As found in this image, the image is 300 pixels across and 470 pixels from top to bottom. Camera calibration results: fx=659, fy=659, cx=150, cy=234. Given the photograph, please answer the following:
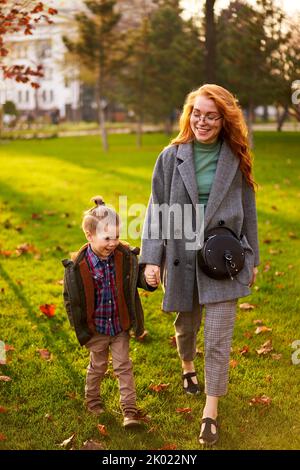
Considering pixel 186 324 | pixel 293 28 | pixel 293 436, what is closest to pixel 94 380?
pixel 186 324

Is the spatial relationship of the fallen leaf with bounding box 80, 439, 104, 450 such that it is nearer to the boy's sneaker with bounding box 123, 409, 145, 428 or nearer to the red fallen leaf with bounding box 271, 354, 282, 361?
the boy's sneaker with bounding box 123, 409, 145, 428

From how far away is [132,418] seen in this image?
430 centimetres

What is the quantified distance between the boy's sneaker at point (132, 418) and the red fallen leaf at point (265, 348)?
1.53m

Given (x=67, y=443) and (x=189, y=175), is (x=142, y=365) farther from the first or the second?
(x=189, y=175)

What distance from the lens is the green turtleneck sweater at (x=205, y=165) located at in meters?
4.29

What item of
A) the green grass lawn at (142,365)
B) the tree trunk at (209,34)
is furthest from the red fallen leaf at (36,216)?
the tree trunk at (209,34)

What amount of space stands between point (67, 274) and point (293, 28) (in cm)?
1229

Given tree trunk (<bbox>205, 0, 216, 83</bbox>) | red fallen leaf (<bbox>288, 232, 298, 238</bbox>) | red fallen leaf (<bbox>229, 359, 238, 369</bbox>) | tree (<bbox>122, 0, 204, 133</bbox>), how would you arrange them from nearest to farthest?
1. red fallen leaf (<bbox>229, 359, 238, 369</bbox>)
2. red fallen leaf (<bbox>288, 232, 298, 238</bbox>)
3. tree trunk (<bbox>205, 0, 216, 83</bbox>)
4. tree (<bbox>122, 0, 204, 133</bbox>)

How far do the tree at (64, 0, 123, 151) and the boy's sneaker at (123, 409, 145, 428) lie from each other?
25038mm

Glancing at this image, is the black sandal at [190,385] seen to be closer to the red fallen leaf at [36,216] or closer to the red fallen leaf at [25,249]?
the red fallen leaf at [25,249]

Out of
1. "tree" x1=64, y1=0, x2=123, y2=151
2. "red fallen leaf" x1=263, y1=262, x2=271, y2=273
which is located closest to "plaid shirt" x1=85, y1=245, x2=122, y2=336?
"red fallen leaf" x1=263, y1=262, x2=271, y2=273

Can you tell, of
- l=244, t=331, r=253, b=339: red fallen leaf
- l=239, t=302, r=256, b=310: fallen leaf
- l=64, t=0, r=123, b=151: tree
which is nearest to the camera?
A: l=244, t=331, r=253, b=339: red fallen leaf

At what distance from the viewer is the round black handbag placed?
4102 mm

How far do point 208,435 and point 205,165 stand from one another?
173 cm
